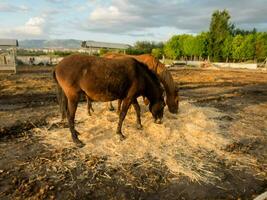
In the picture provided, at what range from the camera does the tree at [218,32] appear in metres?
64.1

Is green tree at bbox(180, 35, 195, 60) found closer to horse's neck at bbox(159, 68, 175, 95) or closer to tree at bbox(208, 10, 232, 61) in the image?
tree at bbox(208, 10, 232, 61)

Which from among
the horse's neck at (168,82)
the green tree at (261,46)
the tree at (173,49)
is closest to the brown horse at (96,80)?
the horse's neck at (168,82)

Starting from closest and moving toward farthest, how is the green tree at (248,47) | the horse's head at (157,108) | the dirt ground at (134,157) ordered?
the dirt ground at (134,157) < the horse's head at (157,108) < the green tree at (248,47)

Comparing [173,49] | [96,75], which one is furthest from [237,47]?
[96,75]

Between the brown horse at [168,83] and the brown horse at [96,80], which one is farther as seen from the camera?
the brown horse at [168,83]

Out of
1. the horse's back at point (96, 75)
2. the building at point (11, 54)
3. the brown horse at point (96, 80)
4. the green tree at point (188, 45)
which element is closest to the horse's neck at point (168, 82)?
the brown horse at point (96, 80)

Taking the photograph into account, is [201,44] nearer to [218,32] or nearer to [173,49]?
[218,32]

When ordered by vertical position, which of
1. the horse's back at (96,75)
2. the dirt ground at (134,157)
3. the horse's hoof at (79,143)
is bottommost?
the dirt ground at (134,157)

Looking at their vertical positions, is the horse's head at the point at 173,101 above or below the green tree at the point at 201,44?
below

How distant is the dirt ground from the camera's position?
16.6 feet

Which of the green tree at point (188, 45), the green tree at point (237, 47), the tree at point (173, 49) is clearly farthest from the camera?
the tree at point (173, 49)

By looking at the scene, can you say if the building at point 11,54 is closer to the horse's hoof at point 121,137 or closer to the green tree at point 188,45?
the horse's hoof at point 121,137

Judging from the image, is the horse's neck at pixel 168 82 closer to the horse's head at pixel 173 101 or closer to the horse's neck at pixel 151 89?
the horse's head at pixel 173 101

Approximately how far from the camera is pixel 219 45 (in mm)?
64188
